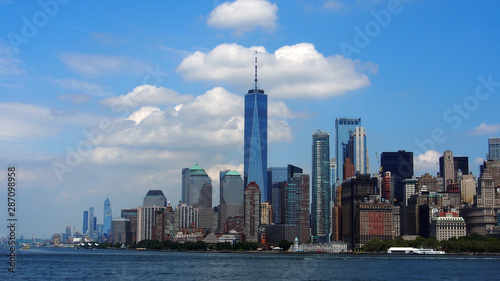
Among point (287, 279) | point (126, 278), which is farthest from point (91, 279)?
point (287, 279)

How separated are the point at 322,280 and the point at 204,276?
23.5 metres

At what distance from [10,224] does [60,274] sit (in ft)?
196

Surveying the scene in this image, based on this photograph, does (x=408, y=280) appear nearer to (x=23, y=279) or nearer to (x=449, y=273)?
(x=449, y=273)

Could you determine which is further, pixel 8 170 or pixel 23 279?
pixel 23 279

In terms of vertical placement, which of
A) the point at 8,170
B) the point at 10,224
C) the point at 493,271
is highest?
the point at 8,170

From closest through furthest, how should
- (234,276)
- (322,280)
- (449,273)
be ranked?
(322,280) → (234,276) → (449,273)

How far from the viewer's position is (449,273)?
13262cm

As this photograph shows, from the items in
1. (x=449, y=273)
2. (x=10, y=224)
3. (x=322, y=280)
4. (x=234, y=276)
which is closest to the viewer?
(x=10, y=224)

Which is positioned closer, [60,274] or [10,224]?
[10,224]

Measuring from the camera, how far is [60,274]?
128500 millimetres

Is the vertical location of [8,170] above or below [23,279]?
above

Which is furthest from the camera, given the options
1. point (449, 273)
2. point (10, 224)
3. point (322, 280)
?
point (449, 273)

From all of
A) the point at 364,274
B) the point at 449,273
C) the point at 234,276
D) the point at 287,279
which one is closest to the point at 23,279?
the point at 234,276

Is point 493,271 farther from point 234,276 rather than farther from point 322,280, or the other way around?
point 234,276
